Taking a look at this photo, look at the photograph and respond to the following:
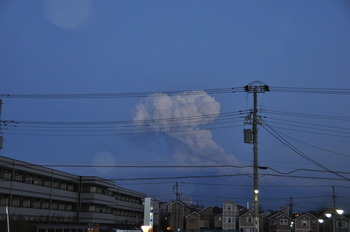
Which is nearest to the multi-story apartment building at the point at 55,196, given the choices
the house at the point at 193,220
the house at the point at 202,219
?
the house at the point at 193,220

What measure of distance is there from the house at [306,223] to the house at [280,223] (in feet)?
5.65

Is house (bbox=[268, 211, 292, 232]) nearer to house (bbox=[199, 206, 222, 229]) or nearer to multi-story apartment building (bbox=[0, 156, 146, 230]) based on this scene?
house (bbox=[199, 206, 222, 229])

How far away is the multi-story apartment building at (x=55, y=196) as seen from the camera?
5291 cm

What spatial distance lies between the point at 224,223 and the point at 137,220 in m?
19.5

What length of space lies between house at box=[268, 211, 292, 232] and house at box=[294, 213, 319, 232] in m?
1.72

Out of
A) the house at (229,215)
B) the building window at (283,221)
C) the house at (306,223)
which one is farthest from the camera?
the house at (229,215)

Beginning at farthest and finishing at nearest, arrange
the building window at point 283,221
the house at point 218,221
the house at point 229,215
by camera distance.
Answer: the house at point 218,221
the house at point 229,215
the building window at point 283,221

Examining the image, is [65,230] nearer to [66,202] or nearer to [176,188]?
[66,202]

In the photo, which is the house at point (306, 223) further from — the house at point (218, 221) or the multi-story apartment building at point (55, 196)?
the multi-story apartment building at point (55, 196)

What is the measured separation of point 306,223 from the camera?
95.2 meters

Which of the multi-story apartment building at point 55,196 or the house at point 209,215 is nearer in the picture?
the multi-story apartment building at point 55,196

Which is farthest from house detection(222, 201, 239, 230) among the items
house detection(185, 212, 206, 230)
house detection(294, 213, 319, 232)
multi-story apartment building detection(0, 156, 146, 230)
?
multi-story apartment building detection(0, 156, 146, 230)

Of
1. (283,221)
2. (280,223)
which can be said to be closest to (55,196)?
(280,223)

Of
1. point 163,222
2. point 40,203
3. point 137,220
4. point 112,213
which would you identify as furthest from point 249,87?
point 163,222
